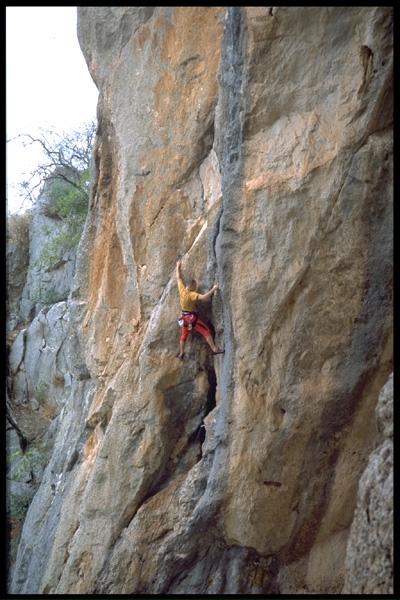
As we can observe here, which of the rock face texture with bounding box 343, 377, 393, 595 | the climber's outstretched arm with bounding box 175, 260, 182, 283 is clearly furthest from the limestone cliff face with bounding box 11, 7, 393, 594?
the rock face texture with bounding box 343, 377, 393, 595

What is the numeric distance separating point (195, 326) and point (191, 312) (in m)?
0.24

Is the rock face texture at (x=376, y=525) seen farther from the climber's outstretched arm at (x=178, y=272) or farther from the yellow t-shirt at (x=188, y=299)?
the climber's outstretched arm at (x=178, y=272)

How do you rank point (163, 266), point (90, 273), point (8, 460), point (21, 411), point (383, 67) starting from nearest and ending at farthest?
point (383, 67)
point (163, 266)
point (90, 273)
point (8, 460)
point (21, 411)

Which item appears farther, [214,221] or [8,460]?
[8,460]

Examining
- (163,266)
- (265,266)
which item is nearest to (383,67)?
(265,266)

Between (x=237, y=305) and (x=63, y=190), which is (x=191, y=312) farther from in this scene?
(x=63, y=190)

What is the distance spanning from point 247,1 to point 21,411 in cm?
1422

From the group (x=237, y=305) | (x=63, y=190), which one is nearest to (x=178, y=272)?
(x=237, y=305)

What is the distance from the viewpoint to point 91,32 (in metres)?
9.21

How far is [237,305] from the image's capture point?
6914mm

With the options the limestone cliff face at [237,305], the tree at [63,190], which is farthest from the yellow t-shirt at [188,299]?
the tree at [63,190]

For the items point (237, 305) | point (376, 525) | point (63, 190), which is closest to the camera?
point (376, 525)

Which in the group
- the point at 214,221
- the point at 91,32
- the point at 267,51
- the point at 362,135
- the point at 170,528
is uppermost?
the point at 91,32

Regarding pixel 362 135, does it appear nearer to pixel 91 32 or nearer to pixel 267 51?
pixel 267 51
